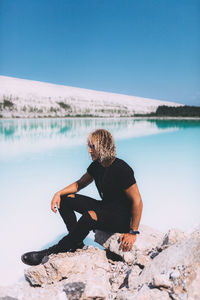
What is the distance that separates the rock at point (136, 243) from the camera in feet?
5.18

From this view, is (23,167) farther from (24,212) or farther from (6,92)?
(6,92)

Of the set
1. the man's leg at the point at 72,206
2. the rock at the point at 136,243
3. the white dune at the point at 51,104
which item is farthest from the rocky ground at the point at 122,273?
the white dune at the point at 51,104

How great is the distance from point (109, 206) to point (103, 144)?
0.41m

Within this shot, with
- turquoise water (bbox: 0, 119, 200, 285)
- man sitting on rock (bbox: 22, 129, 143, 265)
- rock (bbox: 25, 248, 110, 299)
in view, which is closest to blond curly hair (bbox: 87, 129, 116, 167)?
man sitting on rock (bbox: 22, 129, 143, 265)

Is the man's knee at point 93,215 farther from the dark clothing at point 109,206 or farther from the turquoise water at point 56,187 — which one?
the turquoise water at point 56,187

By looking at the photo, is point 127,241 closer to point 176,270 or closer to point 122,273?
point 122,273

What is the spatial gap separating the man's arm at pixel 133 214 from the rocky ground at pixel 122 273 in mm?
47

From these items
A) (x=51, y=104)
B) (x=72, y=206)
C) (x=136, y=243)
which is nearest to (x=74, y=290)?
(x=136, y=243)

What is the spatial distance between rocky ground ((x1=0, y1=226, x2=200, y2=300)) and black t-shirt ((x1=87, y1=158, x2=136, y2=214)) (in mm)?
225

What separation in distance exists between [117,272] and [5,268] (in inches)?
33.7

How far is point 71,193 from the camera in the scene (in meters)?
1.84

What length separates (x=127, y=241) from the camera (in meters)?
1.62

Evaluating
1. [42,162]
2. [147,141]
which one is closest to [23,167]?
[42,162]

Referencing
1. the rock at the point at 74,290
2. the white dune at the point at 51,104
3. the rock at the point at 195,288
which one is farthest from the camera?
the white dune at the point at 51,104
